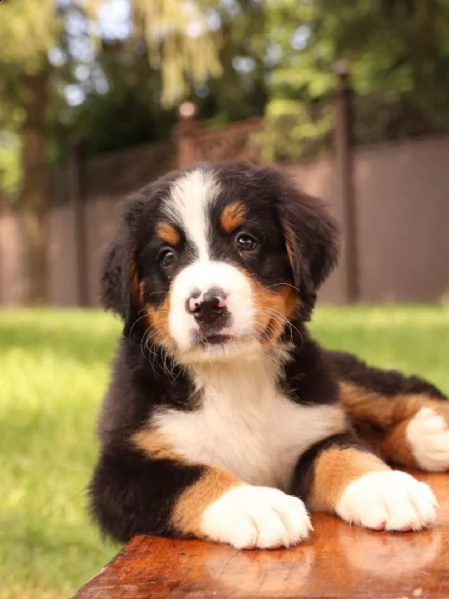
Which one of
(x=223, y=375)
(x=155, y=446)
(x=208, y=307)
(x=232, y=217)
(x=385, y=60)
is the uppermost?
(x=385, y=60)

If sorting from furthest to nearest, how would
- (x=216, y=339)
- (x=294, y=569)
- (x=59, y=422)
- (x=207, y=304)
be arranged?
(x=59, y=422) < (x=216, y=339) < (x=207, y=304) < (x=294, y=569)

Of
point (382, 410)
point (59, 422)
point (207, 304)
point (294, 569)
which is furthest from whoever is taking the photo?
point (59, 422)

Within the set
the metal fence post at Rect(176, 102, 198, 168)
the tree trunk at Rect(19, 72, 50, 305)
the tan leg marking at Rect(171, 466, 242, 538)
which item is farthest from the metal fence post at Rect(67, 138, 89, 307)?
the tan leg marking at Rect(171, 466, 242, 538)

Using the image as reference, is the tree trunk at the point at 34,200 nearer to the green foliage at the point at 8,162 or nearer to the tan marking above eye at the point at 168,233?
the green foliage at the point at 8,162

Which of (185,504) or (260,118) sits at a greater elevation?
(260,118)

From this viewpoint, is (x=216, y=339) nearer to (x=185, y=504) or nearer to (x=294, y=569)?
(x=185, y=504)

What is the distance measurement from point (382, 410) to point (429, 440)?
39 cm

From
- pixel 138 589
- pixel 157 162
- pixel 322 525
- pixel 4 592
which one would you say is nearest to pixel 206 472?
pixel 322 525

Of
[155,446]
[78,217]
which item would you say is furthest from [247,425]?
[78,217]

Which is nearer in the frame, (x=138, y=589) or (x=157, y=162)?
(x=138, y=589)

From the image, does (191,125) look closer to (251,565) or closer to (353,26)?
(353,26)

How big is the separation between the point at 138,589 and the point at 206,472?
64 centimetres

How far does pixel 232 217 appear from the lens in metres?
2.83

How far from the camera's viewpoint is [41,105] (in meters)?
20.6
